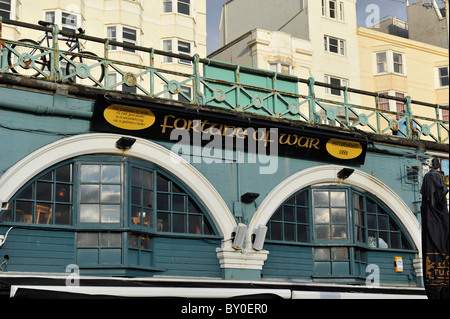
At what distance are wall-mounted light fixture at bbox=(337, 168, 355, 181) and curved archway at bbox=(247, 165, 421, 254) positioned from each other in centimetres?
11

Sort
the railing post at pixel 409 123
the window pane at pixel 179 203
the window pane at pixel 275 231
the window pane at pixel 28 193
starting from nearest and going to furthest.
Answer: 1. the window pane at pixel 28 193
2. the window pane at pixel 179 203
3. the window pane at pixel 275 231
4. the railing post at pixel 409 123

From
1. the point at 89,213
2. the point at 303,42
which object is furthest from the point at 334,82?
the point at 89,213

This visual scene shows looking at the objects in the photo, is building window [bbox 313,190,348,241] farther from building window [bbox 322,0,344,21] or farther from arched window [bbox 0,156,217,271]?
building window [bbox 322,0,344,21]

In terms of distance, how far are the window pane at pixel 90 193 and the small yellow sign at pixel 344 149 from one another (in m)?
6.17

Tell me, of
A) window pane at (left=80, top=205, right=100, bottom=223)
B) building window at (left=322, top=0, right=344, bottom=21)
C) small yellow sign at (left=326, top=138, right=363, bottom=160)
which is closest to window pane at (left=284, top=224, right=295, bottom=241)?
small yellow sign at (left=326, top=138, right=363, bottom=160)

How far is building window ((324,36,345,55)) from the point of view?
3222cm

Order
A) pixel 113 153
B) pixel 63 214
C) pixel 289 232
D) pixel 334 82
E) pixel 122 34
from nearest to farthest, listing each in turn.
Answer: pixel 63 214
pixel 113 153
pixel 289 232
pixel 122 34
pixel 334 82

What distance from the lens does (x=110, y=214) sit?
1516cm

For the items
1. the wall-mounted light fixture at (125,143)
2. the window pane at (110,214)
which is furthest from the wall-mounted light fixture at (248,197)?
the window pane at (110,214)

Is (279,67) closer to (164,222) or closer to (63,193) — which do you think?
(164,222)

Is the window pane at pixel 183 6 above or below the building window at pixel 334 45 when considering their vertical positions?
above

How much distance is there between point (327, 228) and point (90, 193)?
609 centimetres

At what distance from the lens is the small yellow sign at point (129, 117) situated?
15452 mm

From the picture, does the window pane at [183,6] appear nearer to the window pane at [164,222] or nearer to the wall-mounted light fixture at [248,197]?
the wall-mounted light fixture at [248,197]
